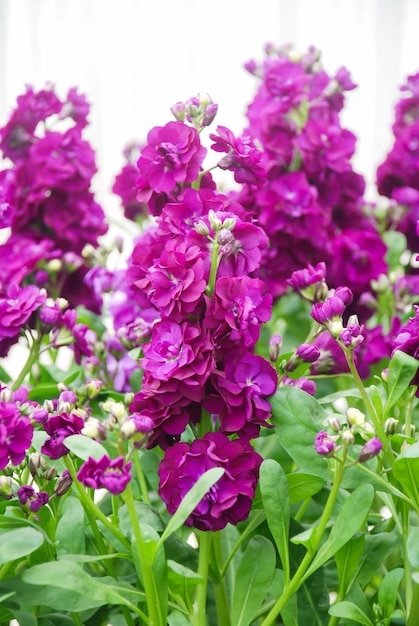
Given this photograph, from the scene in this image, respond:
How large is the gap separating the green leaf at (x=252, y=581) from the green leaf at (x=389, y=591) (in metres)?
0.09

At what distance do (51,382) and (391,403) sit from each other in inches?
15.8

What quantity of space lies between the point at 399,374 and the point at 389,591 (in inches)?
6.2

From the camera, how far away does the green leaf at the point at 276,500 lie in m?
0.56

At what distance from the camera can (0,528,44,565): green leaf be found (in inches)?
19.8

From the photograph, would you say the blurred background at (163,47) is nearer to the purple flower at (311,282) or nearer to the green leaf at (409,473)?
the purple flower at (311,282)

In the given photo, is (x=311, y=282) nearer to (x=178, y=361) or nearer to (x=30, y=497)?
(x=178, y=361)

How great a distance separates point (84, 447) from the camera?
1.73 feet

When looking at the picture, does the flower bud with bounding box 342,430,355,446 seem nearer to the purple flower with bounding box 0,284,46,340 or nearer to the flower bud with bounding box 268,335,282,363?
the flower bud with bounding box 268,335,282,363

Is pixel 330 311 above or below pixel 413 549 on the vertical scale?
above

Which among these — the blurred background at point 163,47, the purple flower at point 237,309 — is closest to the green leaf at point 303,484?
the purple flower at point 237,309

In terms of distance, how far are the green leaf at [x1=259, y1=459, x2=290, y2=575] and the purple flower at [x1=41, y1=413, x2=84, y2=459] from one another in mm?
130

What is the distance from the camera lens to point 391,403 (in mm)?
600

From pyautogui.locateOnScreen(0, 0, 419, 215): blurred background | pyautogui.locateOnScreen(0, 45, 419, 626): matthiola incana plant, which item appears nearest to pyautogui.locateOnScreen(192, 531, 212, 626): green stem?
pyautogui.locateOnScreen(0, 45, 419, 626): matthiola incana plant

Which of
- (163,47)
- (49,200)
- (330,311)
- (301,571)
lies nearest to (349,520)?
(301,571)
